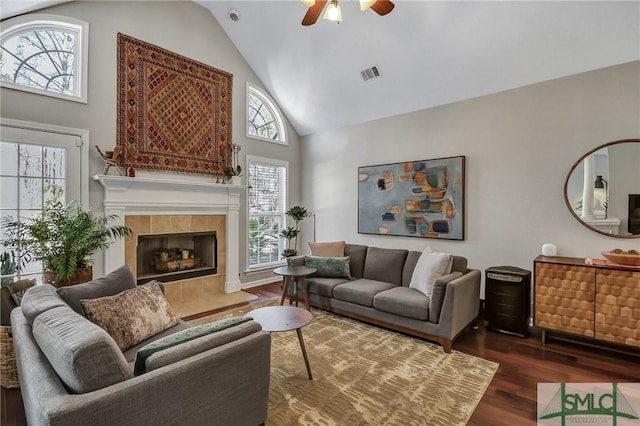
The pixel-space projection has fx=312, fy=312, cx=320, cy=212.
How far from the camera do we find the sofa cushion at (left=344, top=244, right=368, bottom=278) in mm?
4348

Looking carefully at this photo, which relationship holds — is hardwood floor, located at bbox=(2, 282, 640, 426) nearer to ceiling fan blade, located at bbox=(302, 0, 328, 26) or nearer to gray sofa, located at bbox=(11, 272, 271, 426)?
gray sofa, located at bbox=(11, 272, 271, 426)

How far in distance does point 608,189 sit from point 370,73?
3133 millimetres

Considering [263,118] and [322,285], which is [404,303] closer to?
[322,285]

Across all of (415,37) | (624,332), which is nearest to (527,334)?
(624,332)

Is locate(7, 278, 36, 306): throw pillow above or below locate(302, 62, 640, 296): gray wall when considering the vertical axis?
below

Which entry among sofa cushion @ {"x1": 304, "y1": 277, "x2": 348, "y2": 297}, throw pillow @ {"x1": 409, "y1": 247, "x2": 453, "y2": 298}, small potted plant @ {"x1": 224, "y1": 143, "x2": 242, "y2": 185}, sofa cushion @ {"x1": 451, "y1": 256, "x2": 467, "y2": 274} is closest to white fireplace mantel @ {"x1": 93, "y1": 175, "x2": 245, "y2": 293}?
small potted plant @ {"x1": 224, "y1": 143, "x2": 242, "y2": 185}

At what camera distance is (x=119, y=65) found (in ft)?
13.1

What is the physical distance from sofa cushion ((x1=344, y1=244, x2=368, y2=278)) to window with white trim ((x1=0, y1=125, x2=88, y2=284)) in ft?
11.3

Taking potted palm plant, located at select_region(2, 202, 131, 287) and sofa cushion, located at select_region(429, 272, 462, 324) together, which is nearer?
potted palm plant, located at select_region(2, 202, 131, 287)

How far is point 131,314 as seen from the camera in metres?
2.10

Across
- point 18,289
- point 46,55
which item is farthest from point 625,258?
point 46,55

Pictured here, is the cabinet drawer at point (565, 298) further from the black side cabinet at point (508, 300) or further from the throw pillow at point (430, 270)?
the throw pillow at point (430, 270)

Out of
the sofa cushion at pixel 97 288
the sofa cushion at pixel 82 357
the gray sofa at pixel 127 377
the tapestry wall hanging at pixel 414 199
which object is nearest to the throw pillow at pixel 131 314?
the sofa cushion at pixel 97 288

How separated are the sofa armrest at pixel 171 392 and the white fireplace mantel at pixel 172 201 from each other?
2.24 m
